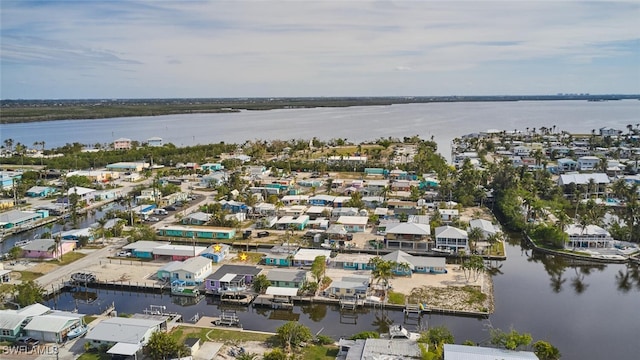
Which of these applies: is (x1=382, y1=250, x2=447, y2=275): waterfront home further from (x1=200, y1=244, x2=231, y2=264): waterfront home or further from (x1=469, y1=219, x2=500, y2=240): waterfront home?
(x1=200, y1=244, x2=231, y2=264): waterfront home

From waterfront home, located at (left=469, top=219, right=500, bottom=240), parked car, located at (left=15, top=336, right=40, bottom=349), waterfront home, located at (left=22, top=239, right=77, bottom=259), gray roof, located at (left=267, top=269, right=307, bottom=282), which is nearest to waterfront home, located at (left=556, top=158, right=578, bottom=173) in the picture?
waterfront home, located at (left=469, top=219, right=500, bottom=240)

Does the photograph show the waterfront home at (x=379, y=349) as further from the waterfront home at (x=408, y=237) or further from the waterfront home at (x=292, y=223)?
the waterfront home at (x=292, y=223)

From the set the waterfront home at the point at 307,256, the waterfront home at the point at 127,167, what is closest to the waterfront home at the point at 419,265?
the waterfront home at the point at 307,256

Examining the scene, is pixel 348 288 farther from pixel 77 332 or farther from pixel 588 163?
pixel 588 163

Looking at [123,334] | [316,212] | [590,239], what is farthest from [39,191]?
Result: [590,239]

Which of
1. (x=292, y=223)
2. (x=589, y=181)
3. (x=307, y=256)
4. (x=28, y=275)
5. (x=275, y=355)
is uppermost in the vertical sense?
(x=589, y=181)
